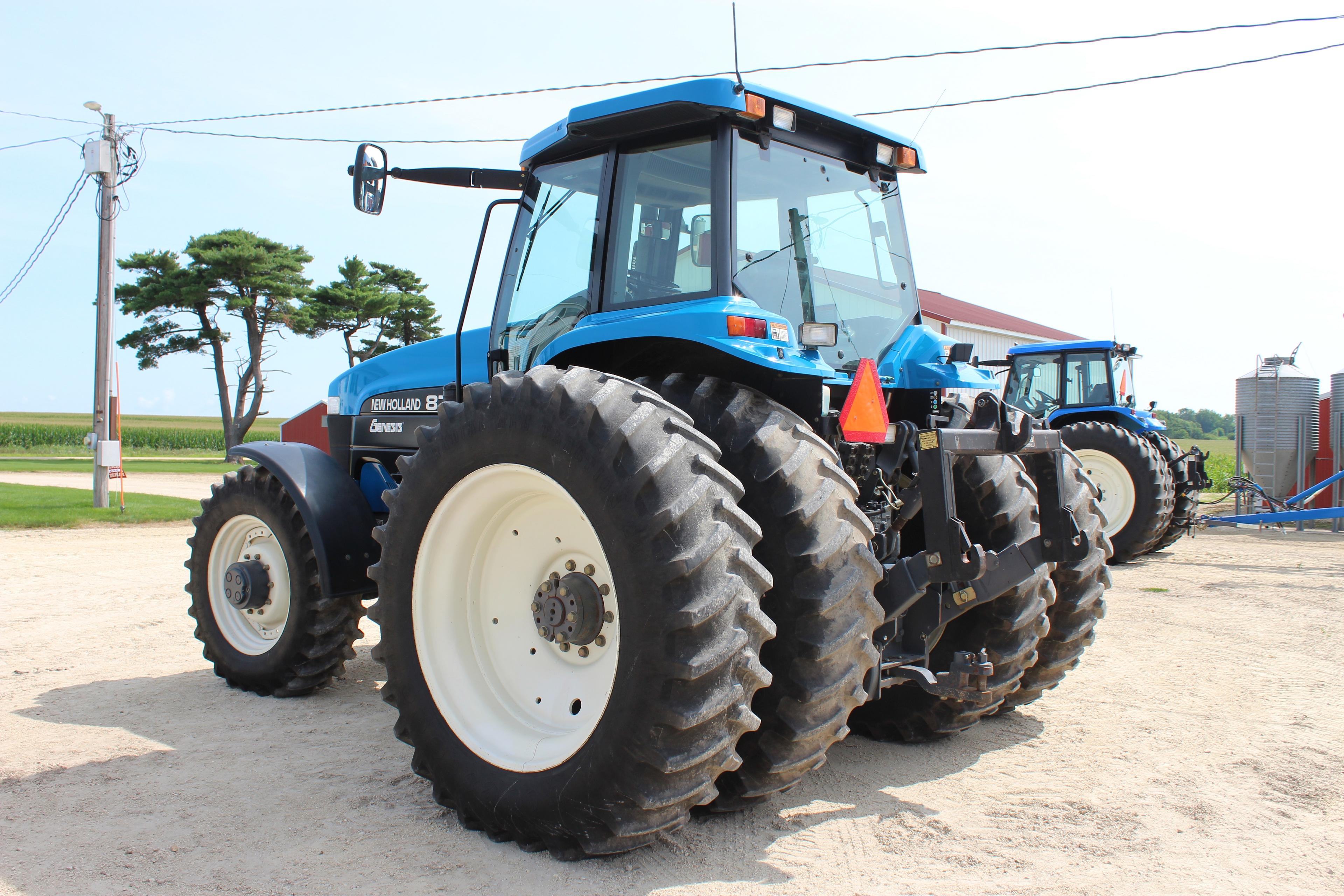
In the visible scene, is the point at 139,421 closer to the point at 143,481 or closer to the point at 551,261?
the point at 143,481

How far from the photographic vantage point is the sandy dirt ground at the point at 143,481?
2089 cm

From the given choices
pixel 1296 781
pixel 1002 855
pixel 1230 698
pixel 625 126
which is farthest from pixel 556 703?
pixel 1230 698

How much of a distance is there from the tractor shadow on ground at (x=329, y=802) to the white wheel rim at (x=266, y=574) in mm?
400

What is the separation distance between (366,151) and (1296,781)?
4487mm

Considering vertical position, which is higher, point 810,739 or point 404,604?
point 404,604

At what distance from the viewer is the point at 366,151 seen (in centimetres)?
395

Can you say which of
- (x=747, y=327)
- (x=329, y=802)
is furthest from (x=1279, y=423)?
(x=329, y=802)

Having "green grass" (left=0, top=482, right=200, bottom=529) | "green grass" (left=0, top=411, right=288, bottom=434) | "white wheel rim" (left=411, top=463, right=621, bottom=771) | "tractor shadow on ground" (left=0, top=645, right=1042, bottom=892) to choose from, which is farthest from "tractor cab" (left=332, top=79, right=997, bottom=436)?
"green grass" (left=0, top=411, right=288, bottom=434)

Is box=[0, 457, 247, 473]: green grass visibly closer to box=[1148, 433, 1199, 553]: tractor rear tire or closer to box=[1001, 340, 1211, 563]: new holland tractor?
box=[1001, 340, 1211, 563]: new holland tractor

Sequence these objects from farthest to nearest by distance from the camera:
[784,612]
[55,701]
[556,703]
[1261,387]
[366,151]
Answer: [1261,387], [55,701], [366,151], [556,703], [784,612]

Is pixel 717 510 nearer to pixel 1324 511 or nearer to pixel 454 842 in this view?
pixel 454 842

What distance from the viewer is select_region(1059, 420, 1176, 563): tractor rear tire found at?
1016 cm

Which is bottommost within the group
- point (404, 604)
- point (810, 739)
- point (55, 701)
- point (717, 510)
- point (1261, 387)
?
point (55, 701)

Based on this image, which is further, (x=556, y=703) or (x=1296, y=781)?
(x=1296, y=781)
